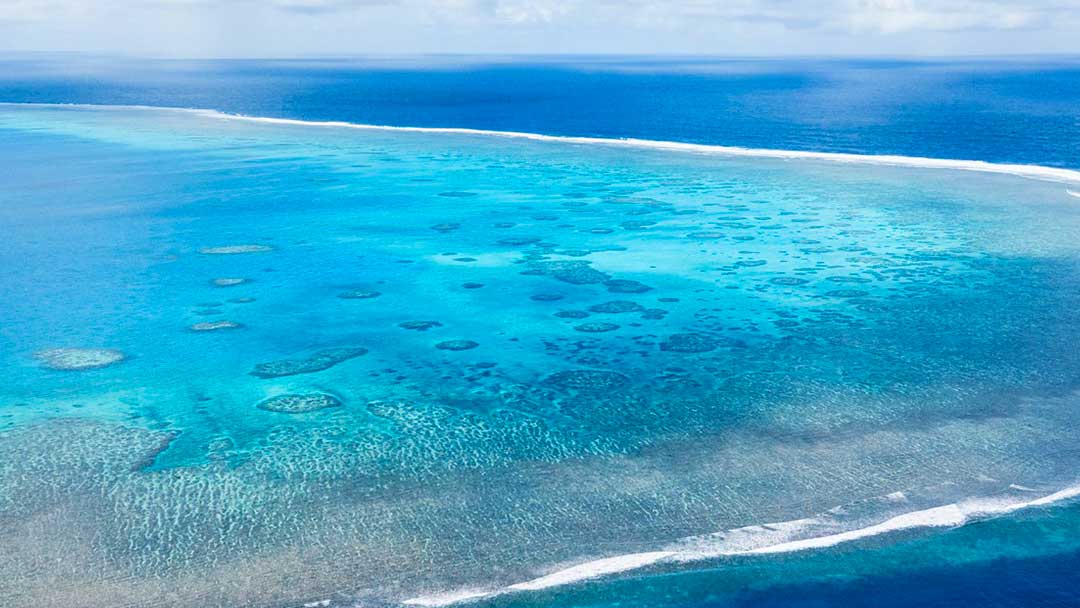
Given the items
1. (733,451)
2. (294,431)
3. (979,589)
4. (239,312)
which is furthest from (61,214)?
(979,589)

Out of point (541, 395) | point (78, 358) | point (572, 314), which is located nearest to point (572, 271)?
point (572, 314)

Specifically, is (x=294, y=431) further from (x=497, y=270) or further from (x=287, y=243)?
(x=287, y=243)

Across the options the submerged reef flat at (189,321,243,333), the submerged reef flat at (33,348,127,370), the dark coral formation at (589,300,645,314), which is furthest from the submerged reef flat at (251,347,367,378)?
the dark coral formation at (589,300,645,314)

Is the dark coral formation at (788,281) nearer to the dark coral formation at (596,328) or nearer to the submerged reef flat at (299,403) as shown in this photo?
the dark coral formation at (596,328)

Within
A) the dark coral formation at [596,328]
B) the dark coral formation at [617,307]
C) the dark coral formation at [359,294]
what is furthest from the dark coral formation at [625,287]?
the dark coral formation at [359,294]

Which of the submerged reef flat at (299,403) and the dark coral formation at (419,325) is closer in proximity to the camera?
the submerged reef flat at (299,403)

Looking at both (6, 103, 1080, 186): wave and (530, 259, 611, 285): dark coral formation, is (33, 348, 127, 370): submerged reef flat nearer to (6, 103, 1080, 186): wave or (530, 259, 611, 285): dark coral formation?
(530, 259, 611, 285): dark coral formation

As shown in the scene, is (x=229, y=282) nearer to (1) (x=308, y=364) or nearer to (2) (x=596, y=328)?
(1) (x=308, y=364)
